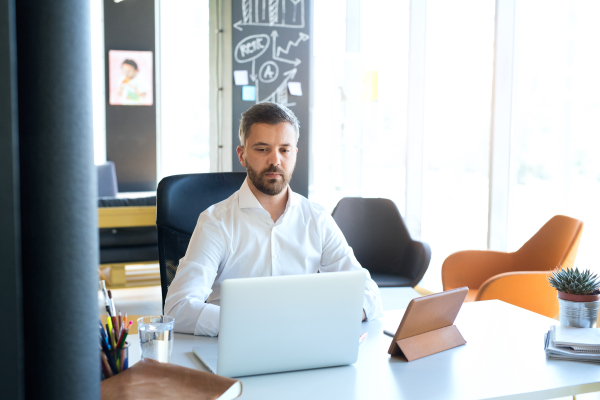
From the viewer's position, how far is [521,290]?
274 centimetres

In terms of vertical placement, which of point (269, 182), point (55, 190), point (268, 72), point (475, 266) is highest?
point (268, 72)

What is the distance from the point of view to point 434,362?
132cm

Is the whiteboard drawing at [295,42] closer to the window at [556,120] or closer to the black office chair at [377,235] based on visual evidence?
the black office chair at [377,235]

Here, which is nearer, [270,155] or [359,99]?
[270,155]

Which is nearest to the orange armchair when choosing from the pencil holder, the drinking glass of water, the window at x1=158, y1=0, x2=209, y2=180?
the drinking glass of water

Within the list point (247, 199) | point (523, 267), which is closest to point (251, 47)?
point (523, 267)

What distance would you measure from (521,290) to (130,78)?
5.85 m

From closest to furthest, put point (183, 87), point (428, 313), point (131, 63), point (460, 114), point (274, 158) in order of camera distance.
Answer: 1. point (428, 313)
2. point (274, 158)
3. point (460, 114)
4. point (183, 87)
5. point (131, 63)

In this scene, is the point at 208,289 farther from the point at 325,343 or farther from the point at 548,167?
the point at 548,167

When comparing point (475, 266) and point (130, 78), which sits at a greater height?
point (130, 78)

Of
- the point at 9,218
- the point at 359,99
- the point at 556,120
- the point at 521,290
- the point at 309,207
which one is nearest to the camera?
the point at 9,218

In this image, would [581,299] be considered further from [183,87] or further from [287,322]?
[183,87]

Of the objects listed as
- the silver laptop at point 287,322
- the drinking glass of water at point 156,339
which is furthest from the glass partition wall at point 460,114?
the drinking glass of water at point 156,339

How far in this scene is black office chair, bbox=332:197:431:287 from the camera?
3455 millimetres
